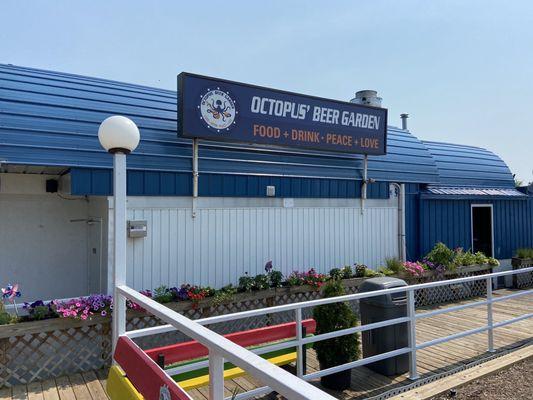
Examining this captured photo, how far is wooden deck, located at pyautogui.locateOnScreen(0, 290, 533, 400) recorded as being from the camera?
464 cm

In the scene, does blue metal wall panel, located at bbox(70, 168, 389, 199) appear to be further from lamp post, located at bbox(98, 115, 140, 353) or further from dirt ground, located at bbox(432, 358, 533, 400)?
dirt ground, located at bbox(432, 358, 533, 400)

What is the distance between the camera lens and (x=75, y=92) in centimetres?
681

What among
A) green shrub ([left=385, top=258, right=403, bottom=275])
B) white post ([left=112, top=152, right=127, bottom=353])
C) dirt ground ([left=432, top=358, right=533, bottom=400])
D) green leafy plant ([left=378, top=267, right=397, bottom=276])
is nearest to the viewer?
white post ([left=112, top=152, right=127, bottom=353])

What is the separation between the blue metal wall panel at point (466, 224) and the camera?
10.4m

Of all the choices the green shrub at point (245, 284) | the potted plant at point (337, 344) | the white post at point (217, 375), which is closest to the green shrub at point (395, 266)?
the green shrub at point (245, 284)

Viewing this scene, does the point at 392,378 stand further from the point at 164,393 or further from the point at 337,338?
the point at 164,393

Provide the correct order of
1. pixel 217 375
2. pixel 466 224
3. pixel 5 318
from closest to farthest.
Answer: pixel 217 375, pixel 5 318, pixel 466 224

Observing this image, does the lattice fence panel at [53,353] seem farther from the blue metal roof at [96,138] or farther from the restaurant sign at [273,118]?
the restaurant sign at [273,118]

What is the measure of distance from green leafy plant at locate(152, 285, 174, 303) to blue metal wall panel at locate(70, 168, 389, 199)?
1550 millimetres

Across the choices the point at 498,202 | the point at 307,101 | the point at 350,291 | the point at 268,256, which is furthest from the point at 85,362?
the point at 498,202

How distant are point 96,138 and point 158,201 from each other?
139cm

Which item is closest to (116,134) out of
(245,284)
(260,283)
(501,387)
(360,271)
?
(245,284)

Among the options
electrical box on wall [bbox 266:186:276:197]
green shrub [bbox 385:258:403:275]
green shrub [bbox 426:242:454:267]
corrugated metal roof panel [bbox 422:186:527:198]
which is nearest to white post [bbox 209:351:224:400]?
electrical box on wall [bbox 266:186:276:197]

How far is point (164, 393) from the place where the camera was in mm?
2268
